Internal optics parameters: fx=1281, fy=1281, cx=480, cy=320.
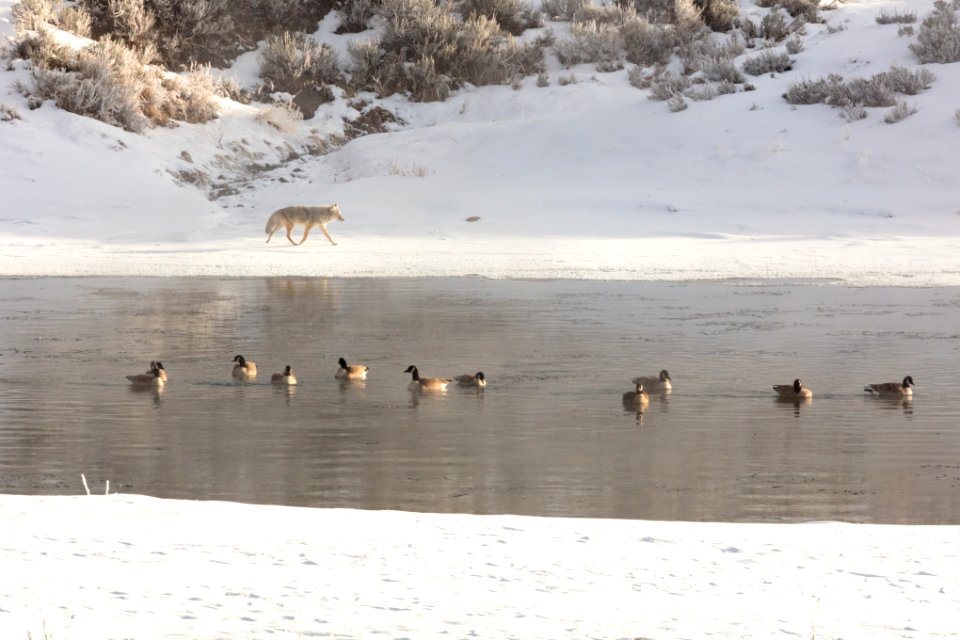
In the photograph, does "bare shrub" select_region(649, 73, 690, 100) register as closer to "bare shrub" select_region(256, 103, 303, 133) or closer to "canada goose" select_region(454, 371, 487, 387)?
"bare shrub" select_region(256, 103, 303, 133)

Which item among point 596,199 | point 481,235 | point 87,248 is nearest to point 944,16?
point 596,199

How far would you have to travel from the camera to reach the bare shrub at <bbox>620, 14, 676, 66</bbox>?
40.1 meters

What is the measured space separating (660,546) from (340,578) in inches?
60.9

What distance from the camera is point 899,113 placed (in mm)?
29859

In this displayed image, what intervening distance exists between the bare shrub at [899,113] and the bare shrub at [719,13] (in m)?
12.5

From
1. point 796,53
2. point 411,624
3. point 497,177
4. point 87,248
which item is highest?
point 796,53

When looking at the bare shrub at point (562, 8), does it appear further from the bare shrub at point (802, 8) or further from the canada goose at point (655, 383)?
the canada goose at point (655, 383)

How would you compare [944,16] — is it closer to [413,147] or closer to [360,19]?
[413,147]

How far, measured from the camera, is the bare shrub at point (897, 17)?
3684 centimetres

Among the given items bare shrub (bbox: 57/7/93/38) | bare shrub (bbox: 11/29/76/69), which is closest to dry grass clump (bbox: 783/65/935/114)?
bare shrub (bbox: 11/29/76/69)

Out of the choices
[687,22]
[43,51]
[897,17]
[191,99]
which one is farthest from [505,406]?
[687,22]

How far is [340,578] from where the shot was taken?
5.37m

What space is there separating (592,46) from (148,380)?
31.0m

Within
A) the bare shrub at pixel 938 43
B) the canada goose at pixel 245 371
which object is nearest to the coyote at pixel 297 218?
the canada goose at pixel 245 371
